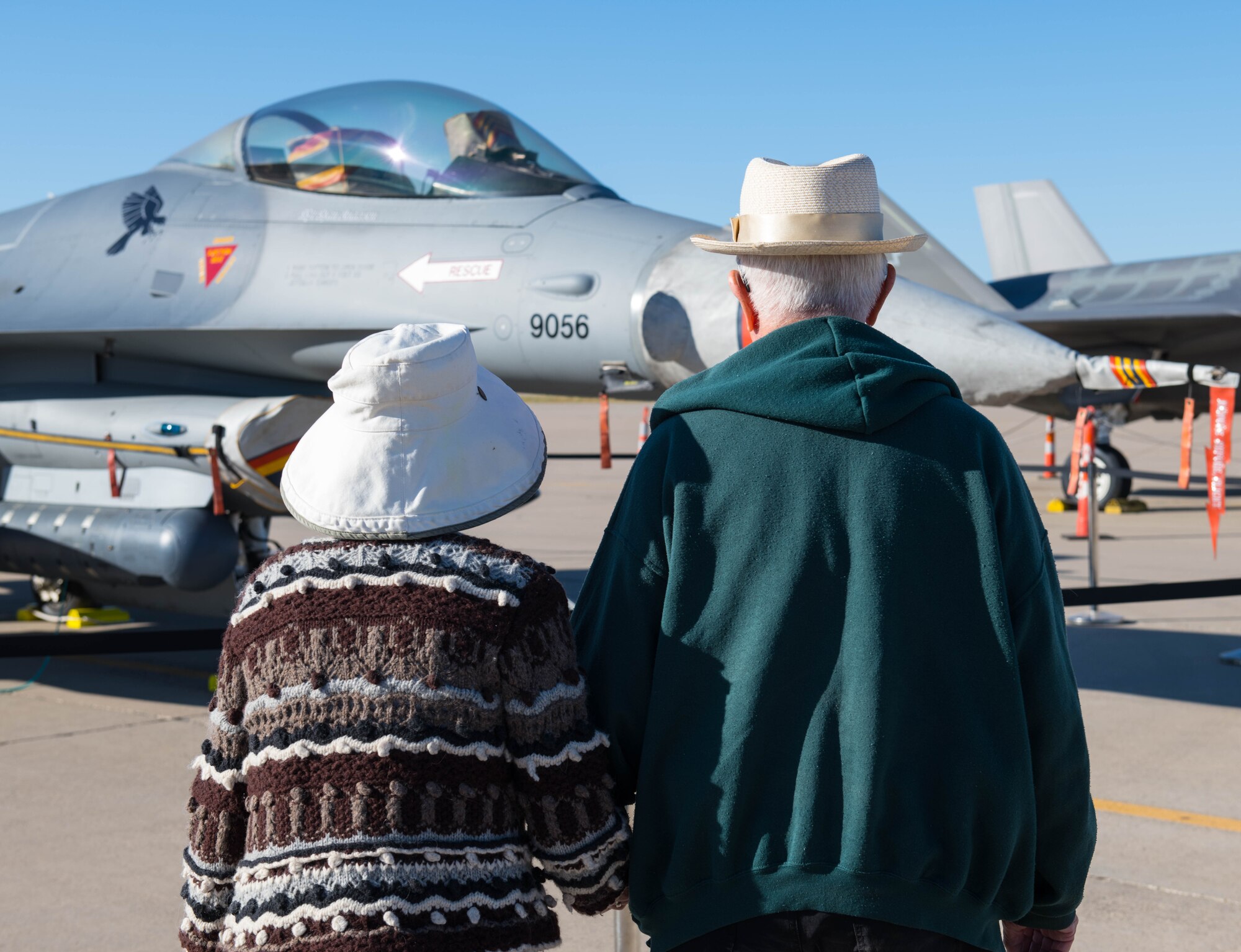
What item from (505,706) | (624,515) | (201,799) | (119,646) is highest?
(624,515)

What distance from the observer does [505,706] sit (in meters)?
1.64

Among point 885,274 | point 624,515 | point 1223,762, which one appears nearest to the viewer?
point 624,515

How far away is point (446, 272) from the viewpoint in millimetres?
6430

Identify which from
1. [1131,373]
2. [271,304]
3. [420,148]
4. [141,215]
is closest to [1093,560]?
[1131,373]

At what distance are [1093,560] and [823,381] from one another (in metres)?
6.91

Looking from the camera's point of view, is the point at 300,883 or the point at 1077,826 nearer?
the point at 300,883

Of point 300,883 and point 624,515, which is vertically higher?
point 624,515

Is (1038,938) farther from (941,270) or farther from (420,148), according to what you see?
(941,270)

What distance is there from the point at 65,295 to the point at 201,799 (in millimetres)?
6539

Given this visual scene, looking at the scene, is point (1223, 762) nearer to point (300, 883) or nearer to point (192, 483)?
point (300, 883)

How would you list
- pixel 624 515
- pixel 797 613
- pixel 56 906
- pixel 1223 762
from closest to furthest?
1. pixel 797 613
2. pixel 624 515
3. pixel 56 906
4. pixel 1223 762

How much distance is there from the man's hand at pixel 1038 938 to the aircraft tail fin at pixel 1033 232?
2145 cm

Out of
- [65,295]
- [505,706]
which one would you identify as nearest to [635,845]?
[505,706]

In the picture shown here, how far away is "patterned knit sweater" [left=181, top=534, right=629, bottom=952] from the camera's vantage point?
1.57 m
